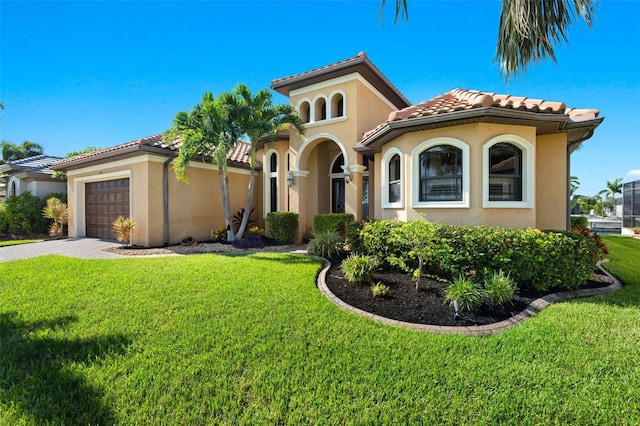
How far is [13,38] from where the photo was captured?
212 inches

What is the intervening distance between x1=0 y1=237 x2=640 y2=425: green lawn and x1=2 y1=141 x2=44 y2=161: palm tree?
156 feet

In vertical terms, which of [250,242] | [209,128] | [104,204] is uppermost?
[209,128]

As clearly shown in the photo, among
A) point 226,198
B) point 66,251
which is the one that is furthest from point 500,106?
point 66,251

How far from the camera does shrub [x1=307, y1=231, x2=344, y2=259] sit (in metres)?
10.2

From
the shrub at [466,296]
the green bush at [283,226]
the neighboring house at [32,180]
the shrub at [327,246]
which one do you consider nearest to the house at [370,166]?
the green bush at [283,226]

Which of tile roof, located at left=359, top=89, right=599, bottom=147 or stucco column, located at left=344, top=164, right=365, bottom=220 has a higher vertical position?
tile roof, located at left=359, top=89, right=599, bottom=147

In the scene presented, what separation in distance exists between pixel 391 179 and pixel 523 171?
165 inches

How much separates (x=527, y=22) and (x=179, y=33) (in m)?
9.41

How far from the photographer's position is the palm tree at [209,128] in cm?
1130

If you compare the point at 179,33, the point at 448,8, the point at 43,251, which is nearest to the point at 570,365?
the point at 448,8

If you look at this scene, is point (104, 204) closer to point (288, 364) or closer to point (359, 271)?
point (359, 271)

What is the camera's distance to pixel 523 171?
852 cm

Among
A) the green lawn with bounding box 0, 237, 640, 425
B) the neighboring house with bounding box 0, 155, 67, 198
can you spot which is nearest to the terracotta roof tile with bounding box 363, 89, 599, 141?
the green lawn with bounding box 0, 237, 640, 425

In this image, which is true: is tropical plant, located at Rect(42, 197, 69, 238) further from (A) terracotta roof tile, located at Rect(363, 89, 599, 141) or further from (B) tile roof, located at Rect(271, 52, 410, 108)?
(A) terracotta roof tile, located at Rect(363, 89, 599, 141)
